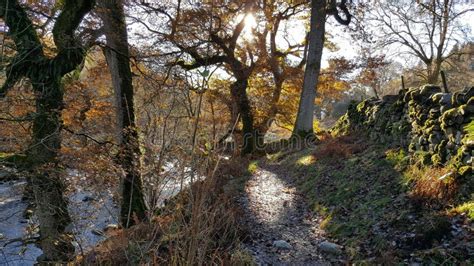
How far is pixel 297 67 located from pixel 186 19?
687 centimetres

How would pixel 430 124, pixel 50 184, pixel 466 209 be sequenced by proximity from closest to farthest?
pixel 466 209 < pixel 430 124 < pixel 50 184

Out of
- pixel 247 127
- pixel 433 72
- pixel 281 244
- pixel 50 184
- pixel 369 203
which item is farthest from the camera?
pixel 433 72

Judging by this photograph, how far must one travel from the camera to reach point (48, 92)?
289 inches

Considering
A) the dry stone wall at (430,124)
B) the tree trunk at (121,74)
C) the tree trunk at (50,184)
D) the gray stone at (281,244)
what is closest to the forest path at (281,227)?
the gray stone at (281,244)

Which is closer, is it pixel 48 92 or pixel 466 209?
pixel 466 209

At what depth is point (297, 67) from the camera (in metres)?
16.6

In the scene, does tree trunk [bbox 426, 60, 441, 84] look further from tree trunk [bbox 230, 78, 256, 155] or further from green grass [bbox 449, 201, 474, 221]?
green grass [bbox 449, 201, 474, 221]

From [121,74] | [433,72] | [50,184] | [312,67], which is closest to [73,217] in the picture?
[50,184]

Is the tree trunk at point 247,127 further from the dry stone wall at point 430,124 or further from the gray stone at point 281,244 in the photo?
the gray stone at point 281,244

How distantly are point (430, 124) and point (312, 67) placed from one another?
6.61 metres

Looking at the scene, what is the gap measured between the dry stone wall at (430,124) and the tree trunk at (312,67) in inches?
129

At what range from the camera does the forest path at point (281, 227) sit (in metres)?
4.55

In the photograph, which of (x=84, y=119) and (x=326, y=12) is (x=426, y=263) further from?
(x=84, y=119)

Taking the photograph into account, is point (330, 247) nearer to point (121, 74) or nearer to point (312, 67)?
point (121, 74)
